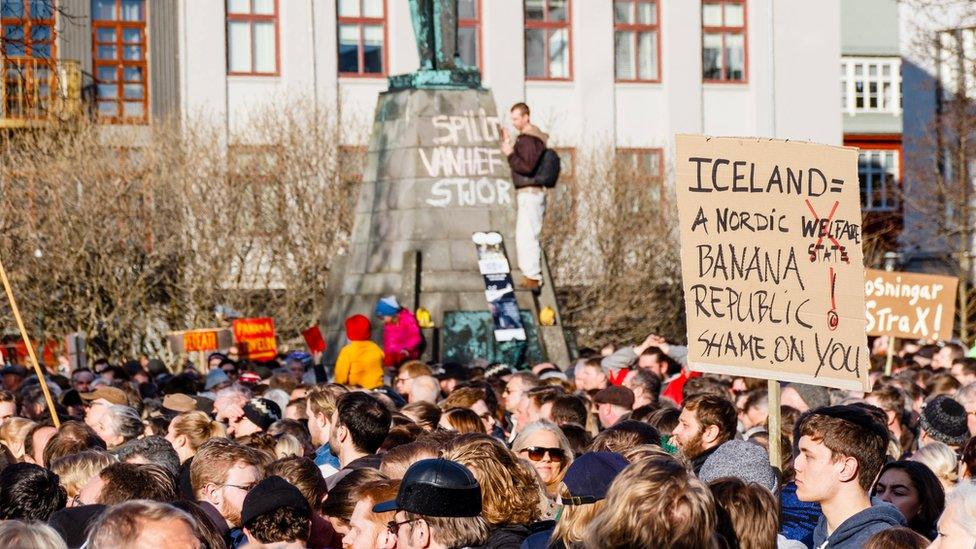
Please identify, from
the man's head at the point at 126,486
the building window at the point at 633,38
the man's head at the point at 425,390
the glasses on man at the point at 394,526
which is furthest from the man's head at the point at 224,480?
the building window at the point at 633,38

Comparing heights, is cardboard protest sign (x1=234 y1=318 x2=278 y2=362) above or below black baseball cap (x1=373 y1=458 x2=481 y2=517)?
below

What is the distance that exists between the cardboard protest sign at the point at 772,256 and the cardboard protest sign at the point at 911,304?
37.5ft

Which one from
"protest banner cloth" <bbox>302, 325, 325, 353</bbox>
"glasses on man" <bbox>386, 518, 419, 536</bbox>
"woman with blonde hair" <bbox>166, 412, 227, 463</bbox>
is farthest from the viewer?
"protest banner cloth" <bbox>302, 325, 325, 353</bbox>

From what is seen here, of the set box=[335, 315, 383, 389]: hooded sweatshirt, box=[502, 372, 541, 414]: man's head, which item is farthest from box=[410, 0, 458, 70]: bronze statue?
box=[502, 372, 541, 414]: man's head

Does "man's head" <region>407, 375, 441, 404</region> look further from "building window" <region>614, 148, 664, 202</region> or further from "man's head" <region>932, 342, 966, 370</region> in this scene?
"building window" <region>614, 148, 664, 202</region>

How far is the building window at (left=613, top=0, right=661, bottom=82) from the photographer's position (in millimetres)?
45500

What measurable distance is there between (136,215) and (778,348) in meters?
28.2

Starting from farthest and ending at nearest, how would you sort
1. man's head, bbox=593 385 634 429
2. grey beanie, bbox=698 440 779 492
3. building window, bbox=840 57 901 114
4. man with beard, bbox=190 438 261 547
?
building window, bbox=840 57 901 114
man's head, bbox=593 385 634 429
man with beard, bbox=190 438 261 547
grey beanie, bbox=698 440 779 492

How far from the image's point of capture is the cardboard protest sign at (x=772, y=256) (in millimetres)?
8672

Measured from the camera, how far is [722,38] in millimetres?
46406

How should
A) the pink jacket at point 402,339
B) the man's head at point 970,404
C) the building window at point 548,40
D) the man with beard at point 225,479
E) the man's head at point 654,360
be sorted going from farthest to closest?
1. the building window at point 548,40
2. the pink jacket at point 402,339
3. the man's head at point 654,360
4. the man's head at point 970,404
5. the man with beard at point 225,479

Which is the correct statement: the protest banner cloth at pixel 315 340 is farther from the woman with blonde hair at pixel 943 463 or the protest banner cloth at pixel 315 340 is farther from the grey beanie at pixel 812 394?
the woman with blonde hair at pixel 943 463

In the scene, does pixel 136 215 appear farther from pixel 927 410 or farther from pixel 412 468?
pixel 412 468

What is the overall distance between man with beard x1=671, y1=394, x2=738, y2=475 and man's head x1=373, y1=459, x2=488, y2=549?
8.47ft
